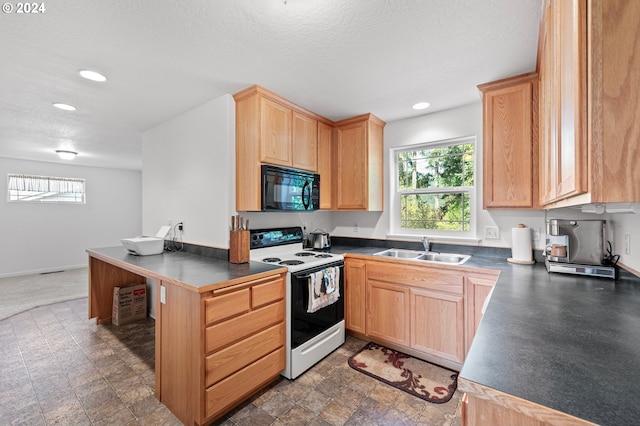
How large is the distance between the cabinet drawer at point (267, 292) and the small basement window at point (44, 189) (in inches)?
248

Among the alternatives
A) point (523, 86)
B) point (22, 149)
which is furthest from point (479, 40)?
point (22, 149)

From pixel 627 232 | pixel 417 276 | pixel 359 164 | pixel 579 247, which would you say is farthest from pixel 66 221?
pixel 627 232

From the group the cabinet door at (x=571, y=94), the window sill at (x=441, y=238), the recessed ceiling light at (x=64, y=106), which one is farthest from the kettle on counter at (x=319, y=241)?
the recessed ceiling light at (x=64, y=106)

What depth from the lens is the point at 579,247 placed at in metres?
1.85

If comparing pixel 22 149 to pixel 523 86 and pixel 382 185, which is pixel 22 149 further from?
pixel 523 86

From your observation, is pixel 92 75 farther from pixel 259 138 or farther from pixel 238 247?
pixel 238 247

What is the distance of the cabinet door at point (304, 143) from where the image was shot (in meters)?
2.75

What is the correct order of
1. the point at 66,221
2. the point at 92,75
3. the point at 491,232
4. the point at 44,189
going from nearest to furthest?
the point at 92,75
the point at 491,232
the point at 44,189
the point at 66,221

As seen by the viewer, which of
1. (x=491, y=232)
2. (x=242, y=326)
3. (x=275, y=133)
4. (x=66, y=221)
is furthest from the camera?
(x=66, y=221)

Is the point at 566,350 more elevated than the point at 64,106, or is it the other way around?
the point at 64,106

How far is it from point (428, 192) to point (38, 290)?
6.00m

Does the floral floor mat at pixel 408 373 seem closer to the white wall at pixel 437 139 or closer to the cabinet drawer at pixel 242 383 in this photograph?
the cabinet drawer at pixel 242 383

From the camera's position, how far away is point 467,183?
9.40ft

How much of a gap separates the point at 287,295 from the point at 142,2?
1957 millimetres
